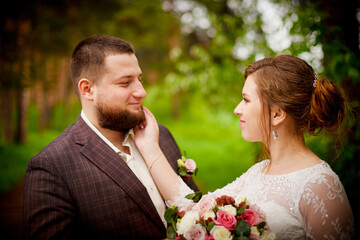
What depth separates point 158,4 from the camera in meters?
9.88

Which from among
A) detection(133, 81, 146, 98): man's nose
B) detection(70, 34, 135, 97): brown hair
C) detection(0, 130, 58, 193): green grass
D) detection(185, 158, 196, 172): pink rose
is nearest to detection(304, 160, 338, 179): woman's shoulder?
detection(185, 158, 196, 172): pink rose

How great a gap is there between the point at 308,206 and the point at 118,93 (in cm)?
157

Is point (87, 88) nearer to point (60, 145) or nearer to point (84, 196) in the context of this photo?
point (60, 145)

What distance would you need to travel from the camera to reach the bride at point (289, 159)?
5.57 ft

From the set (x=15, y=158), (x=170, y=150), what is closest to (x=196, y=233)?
(x=170, y=150)

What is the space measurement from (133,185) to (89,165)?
1.19ft

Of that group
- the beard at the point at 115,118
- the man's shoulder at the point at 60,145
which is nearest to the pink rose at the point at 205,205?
the beard at the point at 115,118

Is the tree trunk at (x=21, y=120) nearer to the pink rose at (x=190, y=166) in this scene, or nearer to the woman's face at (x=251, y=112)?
the pink rose at (x=190, y=166)

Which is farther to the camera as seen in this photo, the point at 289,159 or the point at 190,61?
the point at 190,61

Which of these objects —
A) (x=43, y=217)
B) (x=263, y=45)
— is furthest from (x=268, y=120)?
(x=263, y=45)

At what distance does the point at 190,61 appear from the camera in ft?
13.3

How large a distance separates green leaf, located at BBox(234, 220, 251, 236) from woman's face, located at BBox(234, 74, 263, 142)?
29.0 inches

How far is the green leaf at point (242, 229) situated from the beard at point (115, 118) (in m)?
1.16

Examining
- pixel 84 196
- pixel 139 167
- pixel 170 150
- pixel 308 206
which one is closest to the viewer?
pixel 308 206
